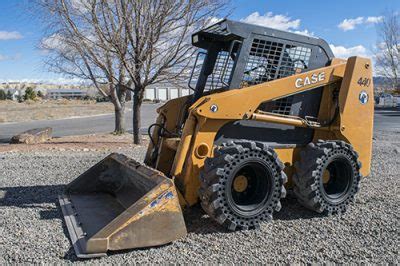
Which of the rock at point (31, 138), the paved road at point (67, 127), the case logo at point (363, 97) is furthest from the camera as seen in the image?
the paved road at point (67, 127)

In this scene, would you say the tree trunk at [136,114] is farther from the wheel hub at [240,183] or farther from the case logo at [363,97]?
the wheel hub at [240,183]

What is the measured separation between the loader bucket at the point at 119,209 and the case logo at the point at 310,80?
2075 millimetres

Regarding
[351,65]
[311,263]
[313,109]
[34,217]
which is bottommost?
[34,217]

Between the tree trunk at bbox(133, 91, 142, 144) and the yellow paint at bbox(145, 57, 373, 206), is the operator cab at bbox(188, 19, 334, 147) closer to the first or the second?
the yellow paint at bbox(145, 57, 373, 206)

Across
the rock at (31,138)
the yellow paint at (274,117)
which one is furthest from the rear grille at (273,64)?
the rock at (31,138)

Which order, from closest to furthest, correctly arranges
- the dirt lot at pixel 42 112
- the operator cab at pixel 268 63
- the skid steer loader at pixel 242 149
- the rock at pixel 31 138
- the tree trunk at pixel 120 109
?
1. the skid steer loader at pixel 242 149
2. the operator cab at pixel 268 63
3. the rock at pixel 31 138
4. the tree trunk at pixel 120 109
5. the dirt lot at pixel 42 112

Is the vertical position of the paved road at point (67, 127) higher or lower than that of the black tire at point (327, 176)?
lower

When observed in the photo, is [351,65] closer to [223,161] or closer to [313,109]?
[313,109]

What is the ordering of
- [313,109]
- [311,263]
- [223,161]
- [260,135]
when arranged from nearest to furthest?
1. [311,263]
2. [223,161]
3. [260,135]
4. [313,109]

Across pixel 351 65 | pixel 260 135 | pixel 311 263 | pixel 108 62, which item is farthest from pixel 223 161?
pixel 108 62

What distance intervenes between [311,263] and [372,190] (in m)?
3.32

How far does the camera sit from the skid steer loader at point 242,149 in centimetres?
463

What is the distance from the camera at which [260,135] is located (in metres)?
5.48

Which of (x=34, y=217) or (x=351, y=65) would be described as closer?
(x=34, y=217)
